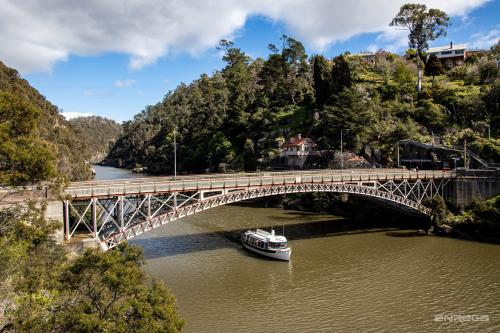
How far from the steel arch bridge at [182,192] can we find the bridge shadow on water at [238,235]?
13.5 ft

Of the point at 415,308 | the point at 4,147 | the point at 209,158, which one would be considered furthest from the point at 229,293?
the point at 209,158

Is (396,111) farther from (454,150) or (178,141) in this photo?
(178,141)

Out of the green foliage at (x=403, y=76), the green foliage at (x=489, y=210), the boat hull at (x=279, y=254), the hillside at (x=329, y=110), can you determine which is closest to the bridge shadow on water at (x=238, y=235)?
the boat hull at (x=279, y=254)

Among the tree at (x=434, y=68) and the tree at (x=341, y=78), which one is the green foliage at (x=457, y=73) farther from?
the tree at (x=341, y=78)

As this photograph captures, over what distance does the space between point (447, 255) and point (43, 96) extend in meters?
108

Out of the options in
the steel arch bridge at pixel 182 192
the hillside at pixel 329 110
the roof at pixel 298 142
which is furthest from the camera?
the roof at pixel 298 142

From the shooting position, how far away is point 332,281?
32344 mm

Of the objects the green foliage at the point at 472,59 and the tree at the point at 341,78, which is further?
the green foliage at the point at 472,59

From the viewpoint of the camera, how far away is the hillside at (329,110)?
71312 mm

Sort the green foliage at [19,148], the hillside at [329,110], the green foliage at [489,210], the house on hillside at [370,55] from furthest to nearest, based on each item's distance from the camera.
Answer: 1. the house on hillside at [370,55]
2. the hillside at [329,110]
3. the green foliage at [489,210]
4. the green foliage at [19,148]
